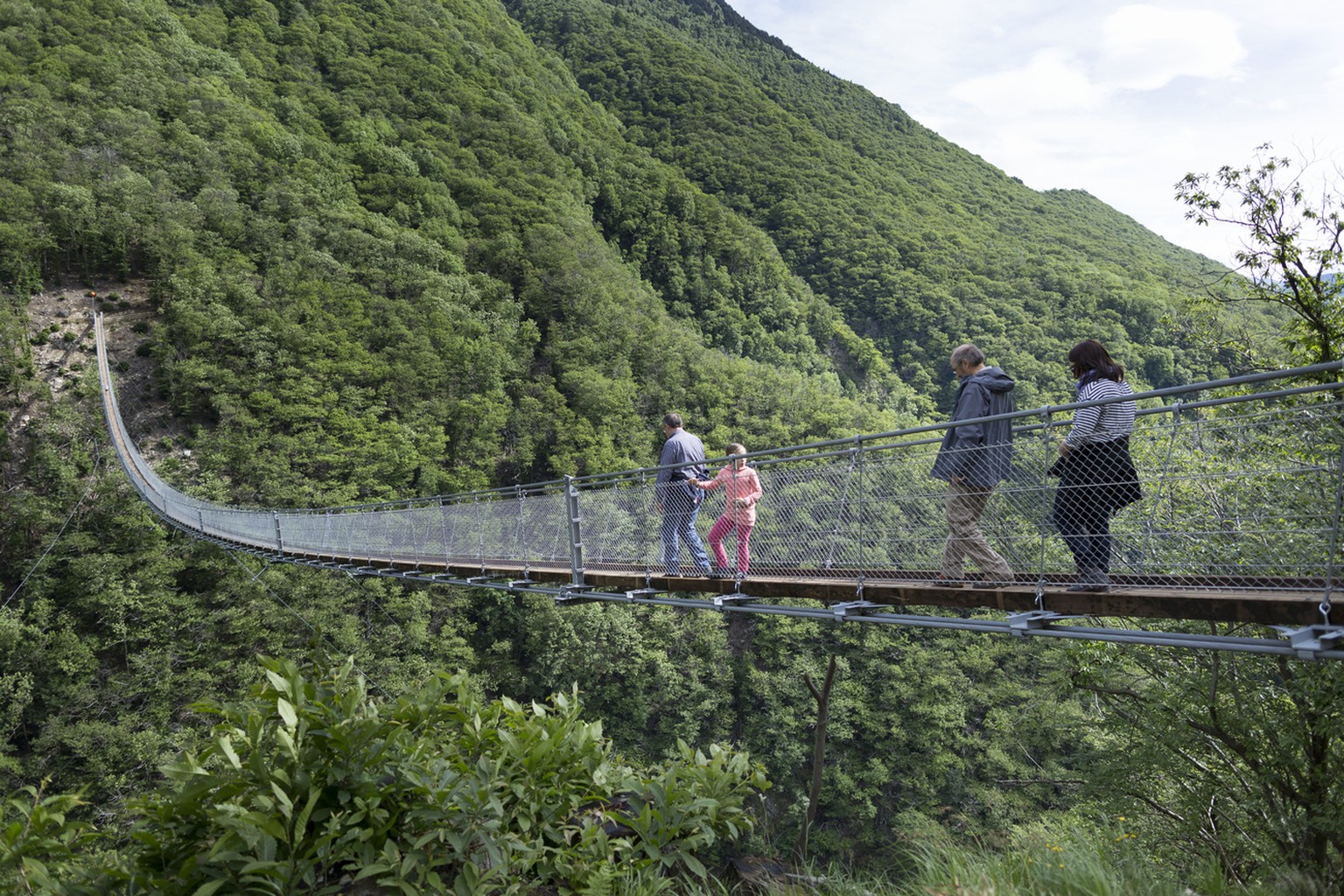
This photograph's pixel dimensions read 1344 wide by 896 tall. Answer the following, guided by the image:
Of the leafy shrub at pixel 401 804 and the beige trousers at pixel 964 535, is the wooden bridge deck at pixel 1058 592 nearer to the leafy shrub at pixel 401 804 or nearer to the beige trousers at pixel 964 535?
the beige trousers at pixel 964 535

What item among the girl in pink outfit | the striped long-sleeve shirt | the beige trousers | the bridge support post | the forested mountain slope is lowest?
the bridge support post

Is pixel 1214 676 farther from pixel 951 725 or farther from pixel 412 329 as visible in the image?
pixel 412 329

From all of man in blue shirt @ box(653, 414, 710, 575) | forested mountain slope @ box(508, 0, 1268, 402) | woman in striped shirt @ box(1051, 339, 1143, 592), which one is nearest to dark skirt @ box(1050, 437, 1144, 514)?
woman in striped shirt @ box(1051, 339, 1143, 592)

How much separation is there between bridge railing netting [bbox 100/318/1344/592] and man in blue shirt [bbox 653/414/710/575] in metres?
0.16

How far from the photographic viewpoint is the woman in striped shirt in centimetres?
275

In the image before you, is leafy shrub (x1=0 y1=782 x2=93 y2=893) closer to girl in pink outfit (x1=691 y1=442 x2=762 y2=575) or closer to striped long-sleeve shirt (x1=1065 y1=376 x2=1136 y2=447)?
girl in pink outfit (x1=691 y1=442 x2=762 y2=575)

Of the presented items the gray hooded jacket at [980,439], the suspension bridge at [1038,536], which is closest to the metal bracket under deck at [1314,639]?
the suspension bridge at [1038,536]

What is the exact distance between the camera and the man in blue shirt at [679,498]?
463cm

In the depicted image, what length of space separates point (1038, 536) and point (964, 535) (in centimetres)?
28

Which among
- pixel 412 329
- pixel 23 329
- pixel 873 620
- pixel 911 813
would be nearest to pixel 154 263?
pixel 23 329

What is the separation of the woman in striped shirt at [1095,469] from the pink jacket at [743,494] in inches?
66.9

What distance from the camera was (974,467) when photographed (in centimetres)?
322

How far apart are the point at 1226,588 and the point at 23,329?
37834 millimetres

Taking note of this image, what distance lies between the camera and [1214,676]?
227 inches
